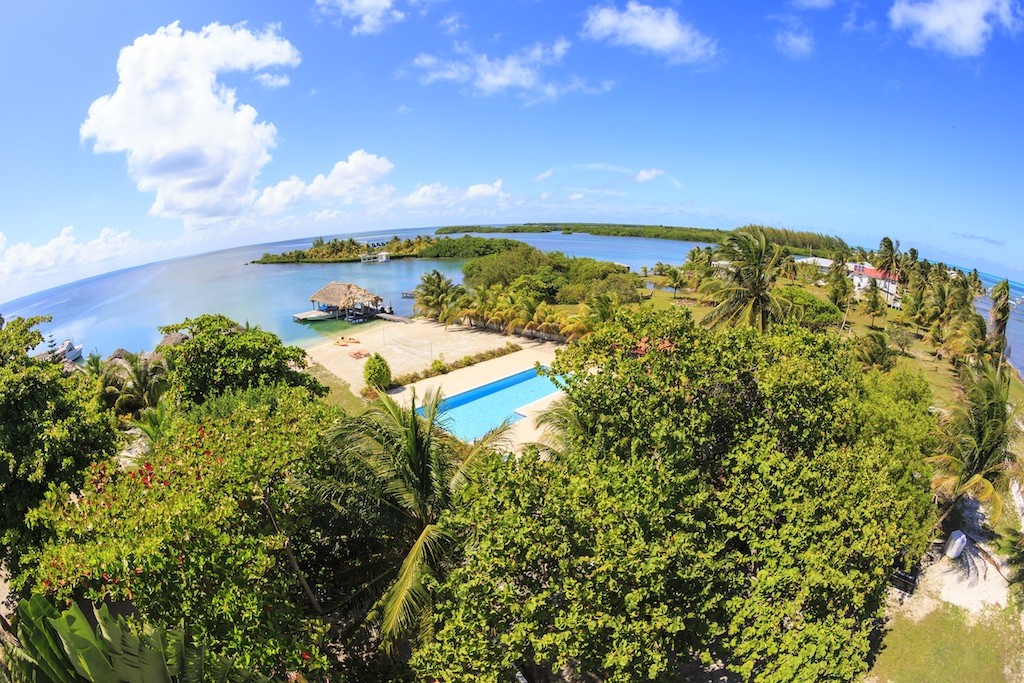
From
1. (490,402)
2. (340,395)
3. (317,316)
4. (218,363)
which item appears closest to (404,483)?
(218,363)

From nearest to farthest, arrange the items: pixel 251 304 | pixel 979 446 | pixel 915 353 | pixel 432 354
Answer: pixel 979 446, pixel 432 354, pixel 915 353, pixel 251 304

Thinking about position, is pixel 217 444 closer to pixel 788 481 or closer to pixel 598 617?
pixel 598 617

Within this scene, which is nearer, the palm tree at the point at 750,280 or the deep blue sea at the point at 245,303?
the palm tree at the point at 750,280

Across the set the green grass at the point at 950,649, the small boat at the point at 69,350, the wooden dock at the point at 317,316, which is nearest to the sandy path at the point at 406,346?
the wooden dock at the point at 317,316

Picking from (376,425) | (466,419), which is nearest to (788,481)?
(376,425)

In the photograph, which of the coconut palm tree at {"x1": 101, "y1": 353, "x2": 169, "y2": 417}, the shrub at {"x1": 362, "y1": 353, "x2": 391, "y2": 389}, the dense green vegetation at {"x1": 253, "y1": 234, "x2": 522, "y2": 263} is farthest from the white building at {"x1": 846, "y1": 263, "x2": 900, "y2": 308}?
the coconut palm tree at {"x1": 101, "y1": 353, "x2": 169, "y2": 417}

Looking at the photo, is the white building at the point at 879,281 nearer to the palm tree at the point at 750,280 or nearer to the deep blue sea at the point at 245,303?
the deep blue sea at the point at 245,303

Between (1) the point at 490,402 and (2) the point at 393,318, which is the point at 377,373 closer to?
(1) the point at 490,402
